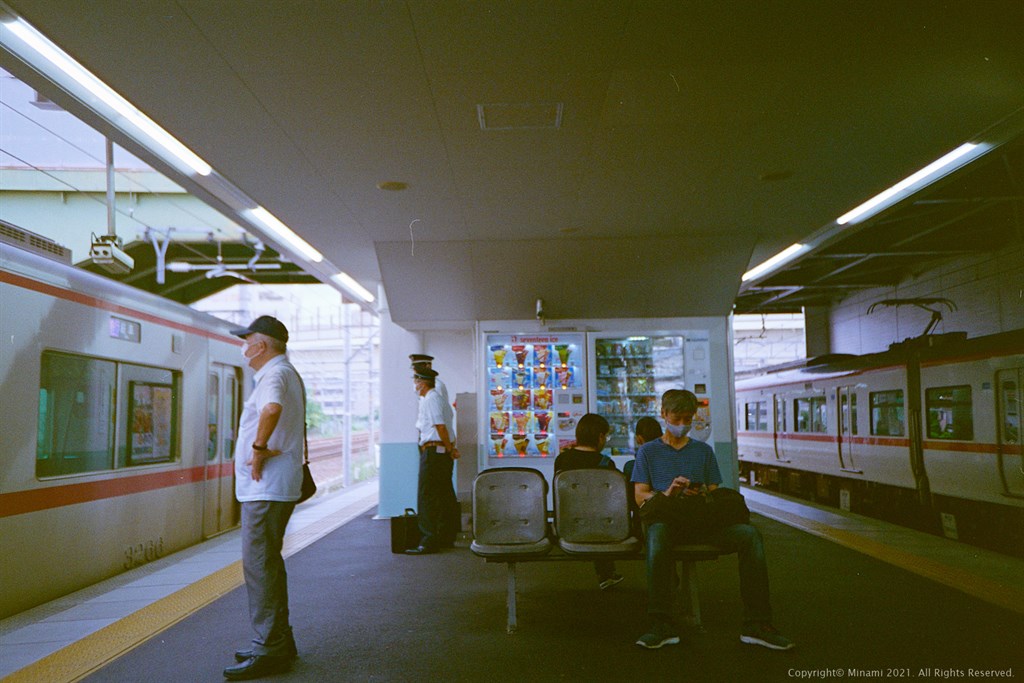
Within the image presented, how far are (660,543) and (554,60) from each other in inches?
107

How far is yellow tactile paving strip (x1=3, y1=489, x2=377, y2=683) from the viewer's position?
375 centimetres

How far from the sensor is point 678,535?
434 centimetres

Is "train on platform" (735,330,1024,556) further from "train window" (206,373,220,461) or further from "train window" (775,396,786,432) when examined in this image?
"train window" (206,373,220,461)

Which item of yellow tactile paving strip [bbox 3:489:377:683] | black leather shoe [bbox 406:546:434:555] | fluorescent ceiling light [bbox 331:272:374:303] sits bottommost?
black leather shoe [bbox 406:546:434:555]

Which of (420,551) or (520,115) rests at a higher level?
(520,115)

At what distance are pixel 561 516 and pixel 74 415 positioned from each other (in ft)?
12.6

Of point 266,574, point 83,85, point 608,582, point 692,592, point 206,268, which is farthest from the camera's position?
point 206,268

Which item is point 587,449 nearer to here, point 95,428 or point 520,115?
point 520,115

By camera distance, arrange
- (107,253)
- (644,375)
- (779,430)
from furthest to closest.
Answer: (779,430) → (644,375) → (107,253)

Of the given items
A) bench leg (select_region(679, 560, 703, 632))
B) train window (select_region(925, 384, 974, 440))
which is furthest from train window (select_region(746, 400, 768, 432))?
bench leg (select_region(679, 560, 703, 632))

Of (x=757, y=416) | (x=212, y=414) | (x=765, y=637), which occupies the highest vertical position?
(x=212, y=414)

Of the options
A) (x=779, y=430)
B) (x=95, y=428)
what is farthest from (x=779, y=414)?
(x=95, y=428)

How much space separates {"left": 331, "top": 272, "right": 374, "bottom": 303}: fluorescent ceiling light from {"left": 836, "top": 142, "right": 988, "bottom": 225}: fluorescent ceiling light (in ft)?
20.4

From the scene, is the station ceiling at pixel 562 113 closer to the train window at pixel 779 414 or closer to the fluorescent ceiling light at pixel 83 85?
the fluorescent ceiling light at pixel 83 85
